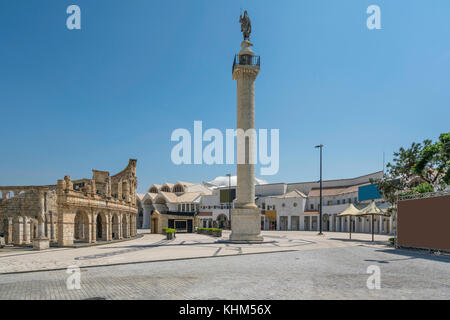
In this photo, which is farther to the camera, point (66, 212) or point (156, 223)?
point (156, 223)

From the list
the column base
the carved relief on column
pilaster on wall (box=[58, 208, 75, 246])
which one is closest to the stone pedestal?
pilaster on wall (box=[58, 208, 75, 246])

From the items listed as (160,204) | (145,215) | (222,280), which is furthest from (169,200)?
(222,280)

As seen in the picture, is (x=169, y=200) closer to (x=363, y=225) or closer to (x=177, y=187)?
(x=177, y=187)

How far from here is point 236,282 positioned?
1065 centimetres

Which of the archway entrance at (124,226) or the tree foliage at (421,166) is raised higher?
the tree foliage at (421,166)

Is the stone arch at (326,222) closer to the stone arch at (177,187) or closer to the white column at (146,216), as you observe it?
the stone arch at (177,187)

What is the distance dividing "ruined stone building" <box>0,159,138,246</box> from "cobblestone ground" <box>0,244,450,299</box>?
440 inches

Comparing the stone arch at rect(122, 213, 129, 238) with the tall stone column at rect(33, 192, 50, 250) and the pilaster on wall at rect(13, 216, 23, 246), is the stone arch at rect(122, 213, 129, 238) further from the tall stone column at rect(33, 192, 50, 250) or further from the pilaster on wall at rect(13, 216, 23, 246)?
the pilaster on wall at rect(13, 216, 23, 246)

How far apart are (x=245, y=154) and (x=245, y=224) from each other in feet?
21.1

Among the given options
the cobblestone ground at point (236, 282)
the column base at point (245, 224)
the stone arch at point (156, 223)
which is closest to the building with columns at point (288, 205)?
the stone arch at point (156, 223)

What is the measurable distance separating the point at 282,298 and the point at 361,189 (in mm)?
53222

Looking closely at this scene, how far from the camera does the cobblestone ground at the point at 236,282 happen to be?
886 centimetres

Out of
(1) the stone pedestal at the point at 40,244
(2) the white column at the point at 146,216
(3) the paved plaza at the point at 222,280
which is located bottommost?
(2) the white column at the point at 146,216
